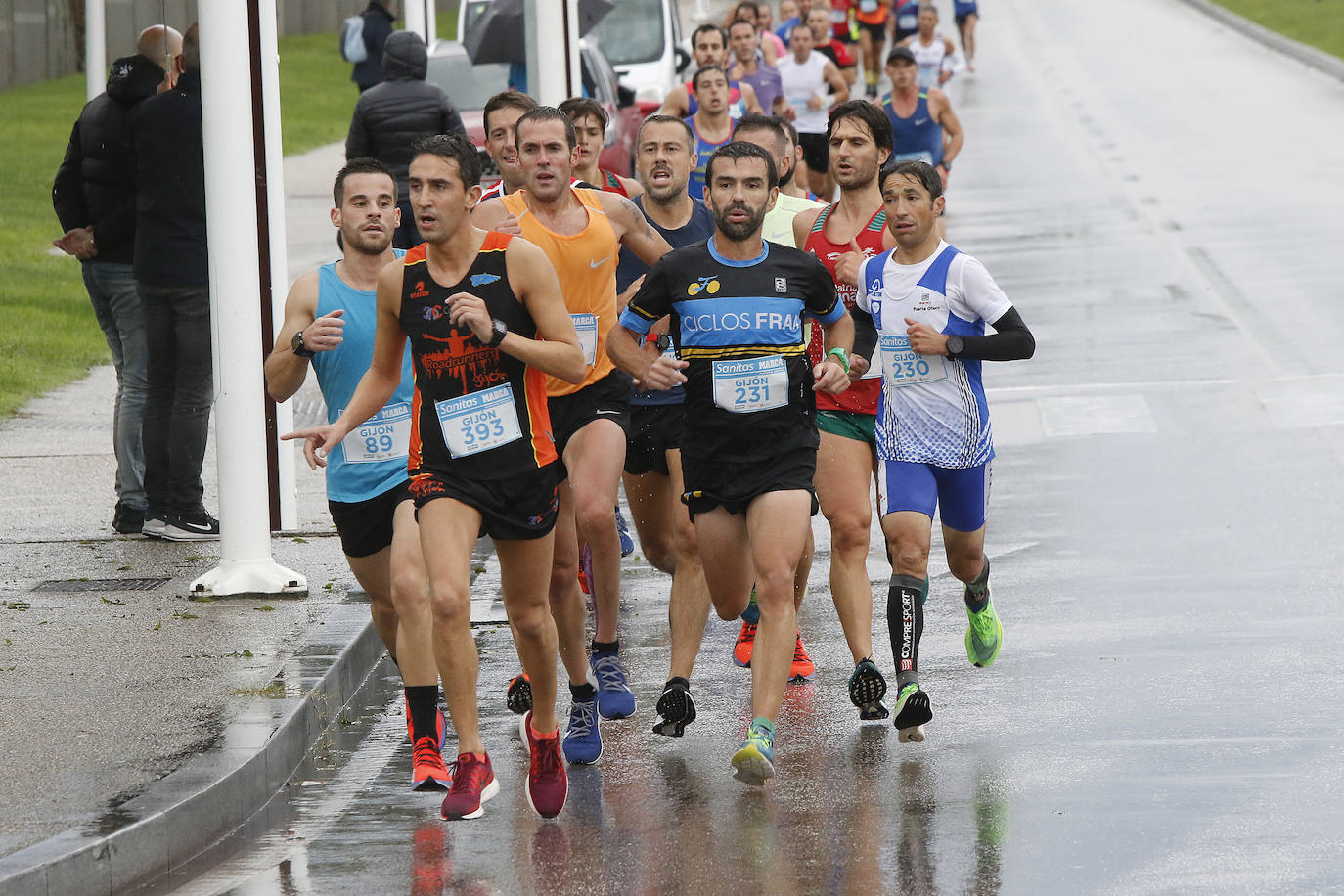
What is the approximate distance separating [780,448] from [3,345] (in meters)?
13.1

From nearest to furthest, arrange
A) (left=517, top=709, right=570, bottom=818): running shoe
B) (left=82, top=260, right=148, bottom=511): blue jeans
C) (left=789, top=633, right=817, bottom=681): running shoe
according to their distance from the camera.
→ (left=517, top=709, right=570, bottom=818): running shoe < (left=789, top=633, right=817, bottom=681): running shoe < (left=82, top=260, right=148, bottom=511): blue jeans

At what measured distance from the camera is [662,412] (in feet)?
29.2

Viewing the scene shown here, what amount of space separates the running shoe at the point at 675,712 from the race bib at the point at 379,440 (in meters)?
1.23

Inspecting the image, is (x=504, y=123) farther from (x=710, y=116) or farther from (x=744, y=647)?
(x=710, y=116)

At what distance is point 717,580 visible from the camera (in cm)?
768

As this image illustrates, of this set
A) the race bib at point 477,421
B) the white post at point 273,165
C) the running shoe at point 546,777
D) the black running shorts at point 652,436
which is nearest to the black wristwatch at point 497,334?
the race bib at point 477,421

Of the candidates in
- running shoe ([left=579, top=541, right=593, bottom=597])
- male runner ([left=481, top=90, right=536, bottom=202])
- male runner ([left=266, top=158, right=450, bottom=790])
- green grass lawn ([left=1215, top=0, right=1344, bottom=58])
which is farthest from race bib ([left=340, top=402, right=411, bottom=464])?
green grass lawn ([left=1215, top=0, right=1344, bottom=58])

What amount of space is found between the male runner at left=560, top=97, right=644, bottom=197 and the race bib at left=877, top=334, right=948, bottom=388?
2135mm

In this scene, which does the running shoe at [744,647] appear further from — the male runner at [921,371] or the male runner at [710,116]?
the male runner at [710,116]

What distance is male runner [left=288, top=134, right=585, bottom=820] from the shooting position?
6691 mm

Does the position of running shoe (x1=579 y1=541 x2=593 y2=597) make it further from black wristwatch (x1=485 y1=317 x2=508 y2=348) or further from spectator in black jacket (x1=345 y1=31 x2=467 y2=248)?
spectator in black jacket (x1=345 y1=31 x2=467 y2=248)

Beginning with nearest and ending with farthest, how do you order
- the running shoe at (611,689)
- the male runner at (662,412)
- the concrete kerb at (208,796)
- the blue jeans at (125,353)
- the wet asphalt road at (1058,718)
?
the concrete kerb at (208,796) → the wet asphalt road at (1058,718) → the running shoe at (611,689) → the male runner at (662,412) → the blue jeans at (125,353)

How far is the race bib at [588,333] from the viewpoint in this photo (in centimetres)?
828

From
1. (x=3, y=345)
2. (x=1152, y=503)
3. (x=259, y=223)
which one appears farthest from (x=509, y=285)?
(x=3, y=345)
